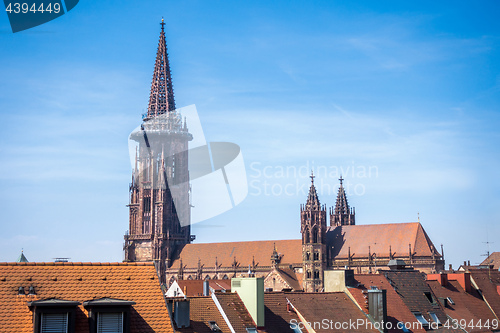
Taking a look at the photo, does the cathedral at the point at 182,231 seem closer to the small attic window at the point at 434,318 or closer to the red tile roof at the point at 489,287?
the red tile roof at the point at 489,287

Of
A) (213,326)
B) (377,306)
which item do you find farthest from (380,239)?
(213,326)

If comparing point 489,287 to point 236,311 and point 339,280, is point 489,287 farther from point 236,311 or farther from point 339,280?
point 236,311

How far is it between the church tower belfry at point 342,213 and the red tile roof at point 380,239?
11.6m

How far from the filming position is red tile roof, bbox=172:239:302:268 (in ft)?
418

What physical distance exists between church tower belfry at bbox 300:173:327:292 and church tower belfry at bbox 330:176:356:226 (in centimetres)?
1914

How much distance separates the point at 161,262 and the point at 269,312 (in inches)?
3935

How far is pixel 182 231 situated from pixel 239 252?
41.2ft

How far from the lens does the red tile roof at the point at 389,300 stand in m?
42.5

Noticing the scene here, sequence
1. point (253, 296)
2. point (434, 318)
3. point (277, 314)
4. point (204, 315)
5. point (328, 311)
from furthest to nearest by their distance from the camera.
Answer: point (434, 318) → point (328, 311) → point (277, 314) → point (253, 296) → point (204, 315)

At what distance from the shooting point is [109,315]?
18.2 meters

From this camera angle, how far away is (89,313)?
59.1 ft

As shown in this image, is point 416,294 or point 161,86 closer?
point 416,294

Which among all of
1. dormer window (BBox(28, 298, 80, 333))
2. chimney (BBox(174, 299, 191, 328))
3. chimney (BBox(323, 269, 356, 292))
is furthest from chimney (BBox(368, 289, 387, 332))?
dormer window (BBox(28, 298, 80, 333))

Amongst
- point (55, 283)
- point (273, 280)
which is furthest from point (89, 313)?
point (273, 280)
